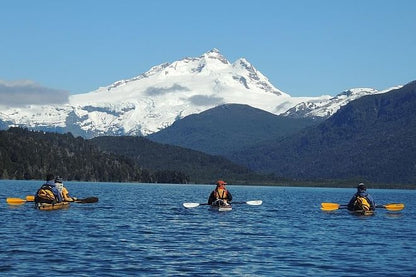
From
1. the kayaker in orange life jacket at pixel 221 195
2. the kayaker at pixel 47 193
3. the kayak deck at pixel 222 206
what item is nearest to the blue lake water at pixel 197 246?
the kayaker at pixel 47 193

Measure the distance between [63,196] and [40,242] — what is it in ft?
108

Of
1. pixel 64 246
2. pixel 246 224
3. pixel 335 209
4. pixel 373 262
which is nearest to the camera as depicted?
pixel 373 262

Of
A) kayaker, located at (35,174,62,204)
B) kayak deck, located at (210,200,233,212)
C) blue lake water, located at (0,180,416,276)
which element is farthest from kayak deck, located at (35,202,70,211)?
kayak deck, located at (210,200,233,212)

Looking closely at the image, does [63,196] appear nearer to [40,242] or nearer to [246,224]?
[246,224]

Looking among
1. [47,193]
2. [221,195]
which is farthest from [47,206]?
[221,195]

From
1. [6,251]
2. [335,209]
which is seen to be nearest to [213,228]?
[6,251]

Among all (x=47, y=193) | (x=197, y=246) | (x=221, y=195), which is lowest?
(x=197, y=246)

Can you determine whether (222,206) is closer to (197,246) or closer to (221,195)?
(221,195)

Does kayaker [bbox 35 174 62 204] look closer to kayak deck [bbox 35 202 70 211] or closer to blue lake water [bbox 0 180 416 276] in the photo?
kayak deck [bbox 35 202 70 211]

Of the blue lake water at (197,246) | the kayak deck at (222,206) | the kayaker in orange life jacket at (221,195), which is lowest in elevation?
the blue lake water at (197,246)

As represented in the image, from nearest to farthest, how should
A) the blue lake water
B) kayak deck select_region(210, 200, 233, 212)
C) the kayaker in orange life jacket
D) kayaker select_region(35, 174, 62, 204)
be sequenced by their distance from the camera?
1. the blue lake water
2. kayaker select_region(35, 174, 62, 204)
3. kayak deck select_region(210, 200, 233, 212)
4. the kayaker in orange life jacket

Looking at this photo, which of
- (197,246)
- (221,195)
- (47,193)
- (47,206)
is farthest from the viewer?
(221,195)

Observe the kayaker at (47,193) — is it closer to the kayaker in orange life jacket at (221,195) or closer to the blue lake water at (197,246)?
the blue lake water at (197,246)

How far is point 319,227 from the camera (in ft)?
205
